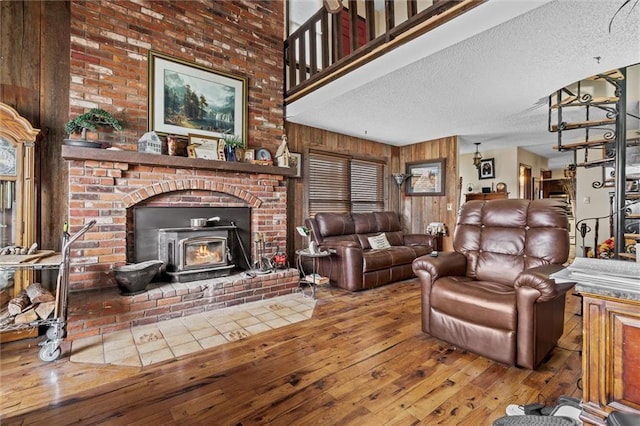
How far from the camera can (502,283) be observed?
2475 millimetres

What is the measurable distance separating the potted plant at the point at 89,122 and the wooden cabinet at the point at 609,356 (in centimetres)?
369

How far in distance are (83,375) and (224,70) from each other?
11.0 ft

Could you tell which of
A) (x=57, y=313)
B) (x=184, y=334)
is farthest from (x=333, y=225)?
(x=57, y=313)

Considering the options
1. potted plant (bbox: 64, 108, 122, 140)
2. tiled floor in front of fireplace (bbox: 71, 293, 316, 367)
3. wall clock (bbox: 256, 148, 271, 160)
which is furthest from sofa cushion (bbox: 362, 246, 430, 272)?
potted plant (bbox: 64, 108, 122, 140)

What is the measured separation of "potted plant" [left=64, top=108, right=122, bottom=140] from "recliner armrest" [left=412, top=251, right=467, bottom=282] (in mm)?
3108

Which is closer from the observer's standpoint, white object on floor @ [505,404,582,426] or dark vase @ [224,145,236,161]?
white object on floor @ [505,404,582,426]

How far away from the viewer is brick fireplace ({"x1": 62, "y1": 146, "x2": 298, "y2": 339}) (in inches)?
102

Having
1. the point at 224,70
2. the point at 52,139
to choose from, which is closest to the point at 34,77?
the point at 52,139

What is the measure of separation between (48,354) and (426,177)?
5791 millimetres

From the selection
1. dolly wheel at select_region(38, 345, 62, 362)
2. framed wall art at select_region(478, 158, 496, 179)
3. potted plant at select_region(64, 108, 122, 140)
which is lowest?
dolly wheel at select_region(38, 345, 62, 362)

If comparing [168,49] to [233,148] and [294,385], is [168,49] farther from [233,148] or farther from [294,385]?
[294,385]

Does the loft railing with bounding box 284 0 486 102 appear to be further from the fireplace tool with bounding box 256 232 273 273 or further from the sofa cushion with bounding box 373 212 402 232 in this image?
the sofa cushion with bounding box 373 212 402 232

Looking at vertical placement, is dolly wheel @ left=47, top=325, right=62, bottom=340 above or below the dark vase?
below

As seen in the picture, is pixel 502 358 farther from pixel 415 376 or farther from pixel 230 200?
pixel 230 200
